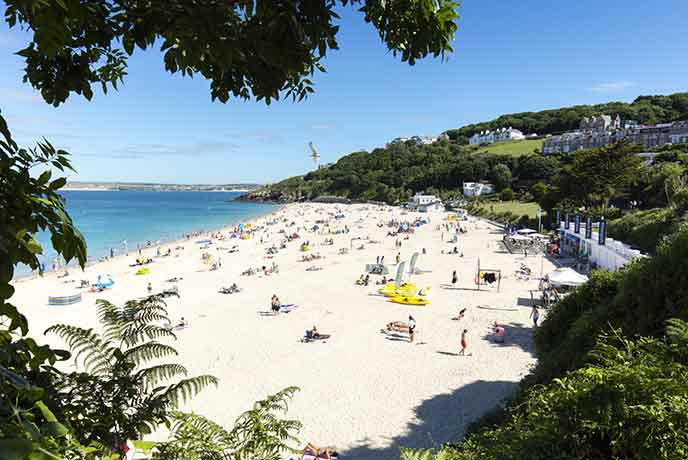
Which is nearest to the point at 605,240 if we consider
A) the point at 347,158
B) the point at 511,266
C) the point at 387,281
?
the point at 511,266

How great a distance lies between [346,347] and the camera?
14.2 metres

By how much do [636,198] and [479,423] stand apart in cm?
4233

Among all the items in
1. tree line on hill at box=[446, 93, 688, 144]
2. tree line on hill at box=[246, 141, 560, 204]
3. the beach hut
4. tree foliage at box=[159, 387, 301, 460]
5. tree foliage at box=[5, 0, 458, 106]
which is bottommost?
the beach hut

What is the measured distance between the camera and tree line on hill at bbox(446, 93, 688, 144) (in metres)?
110

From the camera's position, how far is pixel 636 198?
4088 centimetres

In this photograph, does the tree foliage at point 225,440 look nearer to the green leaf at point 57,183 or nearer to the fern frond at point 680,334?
the green leaf at point 57,183

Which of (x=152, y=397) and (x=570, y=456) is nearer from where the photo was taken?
(x=570, y=456)

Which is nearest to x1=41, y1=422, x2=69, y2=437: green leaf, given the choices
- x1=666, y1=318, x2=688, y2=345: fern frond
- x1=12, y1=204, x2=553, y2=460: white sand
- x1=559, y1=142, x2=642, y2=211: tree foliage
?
x1=666, y1=318, x2=688, y2=345: fern frond

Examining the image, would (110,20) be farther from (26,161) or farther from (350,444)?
(350,444)

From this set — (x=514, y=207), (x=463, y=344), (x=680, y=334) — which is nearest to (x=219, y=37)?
(x=680, y=334)

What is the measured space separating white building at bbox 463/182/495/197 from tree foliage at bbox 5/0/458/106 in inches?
3161

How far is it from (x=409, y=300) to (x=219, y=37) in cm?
1791

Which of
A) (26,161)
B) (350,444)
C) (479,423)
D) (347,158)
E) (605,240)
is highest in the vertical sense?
(347,158)

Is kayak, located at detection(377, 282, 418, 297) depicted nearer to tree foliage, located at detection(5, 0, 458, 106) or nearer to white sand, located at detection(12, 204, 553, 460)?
Result: white sand, located at detection(12, 204, 553, 460)
